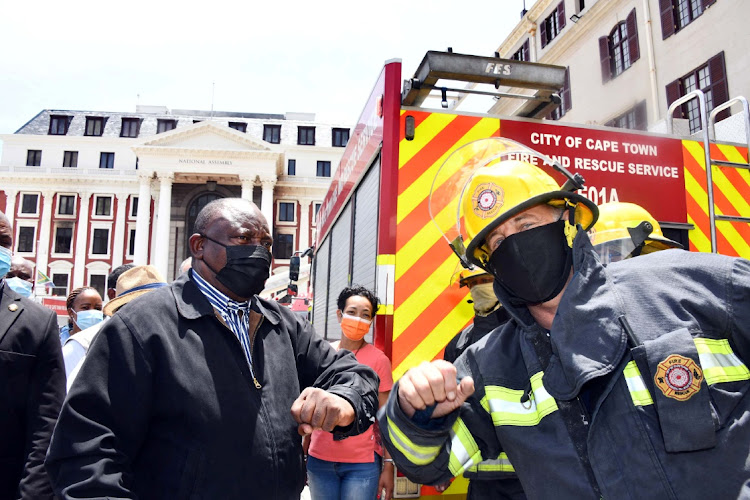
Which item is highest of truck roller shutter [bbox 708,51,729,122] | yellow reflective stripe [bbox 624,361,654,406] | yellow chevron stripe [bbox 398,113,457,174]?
truck roller shutter [bbox 708,51,729,122]

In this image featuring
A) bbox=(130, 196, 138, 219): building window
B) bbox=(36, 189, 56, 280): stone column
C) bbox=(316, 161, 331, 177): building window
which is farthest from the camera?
bbox=(316, 161, 331, 177): building window

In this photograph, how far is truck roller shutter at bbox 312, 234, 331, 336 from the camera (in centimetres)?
694

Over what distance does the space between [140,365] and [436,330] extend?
1943 millimetres

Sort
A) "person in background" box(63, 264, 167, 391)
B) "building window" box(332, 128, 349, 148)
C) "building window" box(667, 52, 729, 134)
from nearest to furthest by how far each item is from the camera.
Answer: "person in background" box(63, 264, 167, 391)
"building window" box(667, 52, 729, 134)
"building window" box(332, 128, 349, 148)

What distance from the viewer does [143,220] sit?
1737 inches

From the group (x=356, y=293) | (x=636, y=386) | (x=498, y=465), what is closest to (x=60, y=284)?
(x=356, y=293)

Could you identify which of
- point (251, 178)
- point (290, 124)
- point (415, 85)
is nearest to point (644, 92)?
point (415, 85)

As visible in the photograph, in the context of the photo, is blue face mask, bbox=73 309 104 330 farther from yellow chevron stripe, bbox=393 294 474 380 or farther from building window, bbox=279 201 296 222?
building window, bbox=279 201 296 222

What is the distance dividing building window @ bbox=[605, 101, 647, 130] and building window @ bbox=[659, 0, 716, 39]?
214 cm

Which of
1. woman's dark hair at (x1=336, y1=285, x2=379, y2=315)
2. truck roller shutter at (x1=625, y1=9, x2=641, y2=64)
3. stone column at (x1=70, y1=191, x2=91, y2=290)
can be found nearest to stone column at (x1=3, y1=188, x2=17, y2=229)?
stone column at (x1=70, y1=191, x2=91, y2=290)

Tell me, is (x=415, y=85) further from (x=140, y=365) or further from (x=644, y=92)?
(x=644, y=92)

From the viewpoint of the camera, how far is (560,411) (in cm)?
146

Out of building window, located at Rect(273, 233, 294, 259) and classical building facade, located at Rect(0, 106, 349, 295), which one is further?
building window, located at Rect(273, 233, 294, 259)

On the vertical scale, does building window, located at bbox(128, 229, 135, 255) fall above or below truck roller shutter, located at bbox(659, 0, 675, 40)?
below
